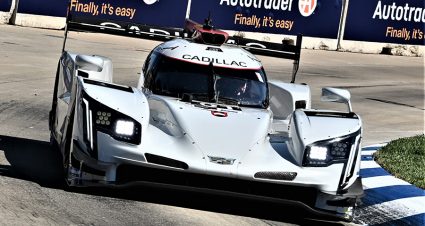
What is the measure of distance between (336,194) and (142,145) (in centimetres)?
167

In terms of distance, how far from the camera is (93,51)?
71.1 ft

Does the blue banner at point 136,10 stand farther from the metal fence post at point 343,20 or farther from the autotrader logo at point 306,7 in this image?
the metal fence post at point 343,20

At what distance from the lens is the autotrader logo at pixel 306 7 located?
91.3 ft

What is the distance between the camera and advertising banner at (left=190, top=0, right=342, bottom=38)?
2645 cm

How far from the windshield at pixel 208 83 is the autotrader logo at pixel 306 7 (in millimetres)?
18007

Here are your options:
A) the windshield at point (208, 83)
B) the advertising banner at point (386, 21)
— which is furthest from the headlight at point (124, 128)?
the advertising banner at point (386, 21)

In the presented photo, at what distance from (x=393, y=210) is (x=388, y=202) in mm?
248

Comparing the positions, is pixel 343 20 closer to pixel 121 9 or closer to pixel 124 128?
pixel 121 9

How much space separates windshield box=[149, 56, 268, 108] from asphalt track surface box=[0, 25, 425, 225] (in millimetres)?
1116

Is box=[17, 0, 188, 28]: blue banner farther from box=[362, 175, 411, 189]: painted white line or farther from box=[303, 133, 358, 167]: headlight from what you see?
box=[303, 133, 358, 167]: headlight


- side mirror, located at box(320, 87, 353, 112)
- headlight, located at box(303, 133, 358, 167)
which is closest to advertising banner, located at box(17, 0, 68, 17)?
side mirror, located at box(320, 87, 353, 112)

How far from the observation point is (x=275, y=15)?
2744cm

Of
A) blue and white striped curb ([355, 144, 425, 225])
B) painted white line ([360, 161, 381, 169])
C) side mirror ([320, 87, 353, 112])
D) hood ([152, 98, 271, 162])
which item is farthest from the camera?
painted white line ([360, 161, 381, 169])

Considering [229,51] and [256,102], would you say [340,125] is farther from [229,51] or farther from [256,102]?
[229,51]
